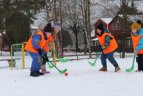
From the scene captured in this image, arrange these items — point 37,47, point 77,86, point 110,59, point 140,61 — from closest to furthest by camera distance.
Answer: point 77,86, point 37,47, point 140,61, point 110,59

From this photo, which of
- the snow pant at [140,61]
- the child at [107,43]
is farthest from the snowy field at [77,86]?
the child at [107,43]

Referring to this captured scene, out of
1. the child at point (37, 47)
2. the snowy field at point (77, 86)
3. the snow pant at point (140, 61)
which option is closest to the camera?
the snowy field at point (77, 86)

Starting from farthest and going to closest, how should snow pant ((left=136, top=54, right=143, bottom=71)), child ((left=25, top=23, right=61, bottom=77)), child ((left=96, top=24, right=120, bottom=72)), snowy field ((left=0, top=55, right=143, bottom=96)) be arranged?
child ((left=96, top=24, right=120, bottom=72)), snow pant ((left=136, top=54, right=143, bottom=71)), child ((left=25, top=23, right=61, bottom=77)), snowy field ((left=0, top=55, right=143, bottom=96))

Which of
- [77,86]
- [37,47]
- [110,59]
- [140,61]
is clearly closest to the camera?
[77,86]

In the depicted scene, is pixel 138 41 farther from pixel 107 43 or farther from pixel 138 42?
pixel 107 43

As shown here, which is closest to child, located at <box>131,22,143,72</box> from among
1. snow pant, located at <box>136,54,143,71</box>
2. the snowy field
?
snow pant, located at <box>136,54,143,71</box>

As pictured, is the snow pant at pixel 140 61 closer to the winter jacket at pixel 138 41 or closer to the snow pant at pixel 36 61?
the winter jacket at pixel 138 41

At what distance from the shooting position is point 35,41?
10961 mm

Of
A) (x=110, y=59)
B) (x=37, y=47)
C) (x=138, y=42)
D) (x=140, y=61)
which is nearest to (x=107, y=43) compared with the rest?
(x=110, y=59)

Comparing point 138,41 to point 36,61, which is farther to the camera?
point 138,41

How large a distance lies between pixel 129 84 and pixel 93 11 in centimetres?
5509

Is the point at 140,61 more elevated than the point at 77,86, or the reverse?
the point at 140,61

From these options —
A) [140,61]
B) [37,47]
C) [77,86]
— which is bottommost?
[77,86]

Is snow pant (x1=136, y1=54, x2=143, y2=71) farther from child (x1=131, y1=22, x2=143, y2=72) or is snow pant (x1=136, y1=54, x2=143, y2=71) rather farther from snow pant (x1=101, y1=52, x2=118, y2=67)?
snow pant (x1=101, y1=52, x2=118, y2=67)
